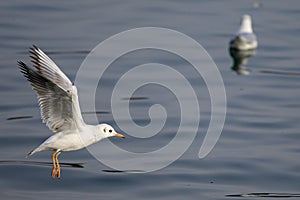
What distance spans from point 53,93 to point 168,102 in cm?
974

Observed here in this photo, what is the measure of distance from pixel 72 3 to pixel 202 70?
7.15 meters

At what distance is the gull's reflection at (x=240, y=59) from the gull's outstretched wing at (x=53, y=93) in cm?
1220

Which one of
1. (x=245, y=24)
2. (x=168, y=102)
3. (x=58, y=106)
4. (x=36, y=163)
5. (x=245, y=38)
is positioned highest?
(x=245, y=24)

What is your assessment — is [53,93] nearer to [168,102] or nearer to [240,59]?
[168,102]

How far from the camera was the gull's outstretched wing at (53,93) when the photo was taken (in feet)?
40.9

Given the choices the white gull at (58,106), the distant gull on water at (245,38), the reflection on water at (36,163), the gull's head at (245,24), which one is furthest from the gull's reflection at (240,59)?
the white gull at (58,106)

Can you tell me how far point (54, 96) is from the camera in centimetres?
1267

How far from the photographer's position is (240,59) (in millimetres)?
25531

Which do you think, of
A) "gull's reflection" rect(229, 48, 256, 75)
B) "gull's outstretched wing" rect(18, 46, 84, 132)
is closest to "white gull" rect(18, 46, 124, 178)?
"gull's outstretched wing" rect(18, 46, 84, 132)

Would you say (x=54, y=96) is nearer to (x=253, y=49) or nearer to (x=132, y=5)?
(x=253, y=49)

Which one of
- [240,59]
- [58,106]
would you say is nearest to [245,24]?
[240,59]

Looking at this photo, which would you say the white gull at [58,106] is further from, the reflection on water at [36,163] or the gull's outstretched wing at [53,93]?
the reflection on water at [36,163]

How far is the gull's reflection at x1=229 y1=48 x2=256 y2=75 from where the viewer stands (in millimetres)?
24781

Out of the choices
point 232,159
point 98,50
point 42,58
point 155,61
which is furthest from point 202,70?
point 42,58
